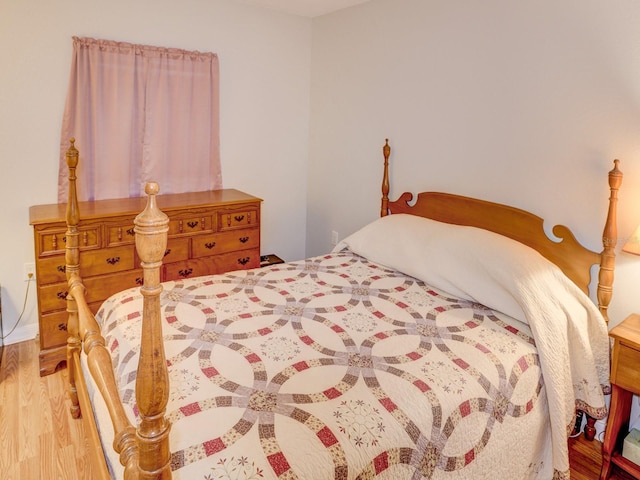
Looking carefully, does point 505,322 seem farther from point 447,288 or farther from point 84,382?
point 84,382

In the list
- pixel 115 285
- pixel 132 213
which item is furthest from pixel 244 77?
pixel 115 285

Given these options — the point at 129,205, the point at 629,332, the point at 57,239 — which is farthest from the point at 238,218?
the point at 629,332

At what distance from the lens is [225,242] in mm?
3402

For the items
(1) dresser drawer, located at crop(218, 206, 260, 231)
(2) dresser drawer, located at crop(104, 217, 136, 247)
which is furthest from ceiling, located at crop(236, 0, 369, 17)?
(2) dresser drawer, located at crop(104, 217, 136, 247)

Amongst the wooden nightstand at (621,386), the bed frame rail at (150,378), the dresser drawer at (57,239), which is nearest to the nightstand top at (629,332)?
the wooden nightstand at (621,386)

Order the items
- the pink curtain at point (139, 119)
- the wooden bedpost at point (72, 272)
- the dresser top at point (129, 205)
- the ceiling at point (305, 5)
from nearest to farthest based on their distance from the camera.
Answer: the wooden bedpost at point (72, 272) → the dresser top at point (129, 205) → the pink curtain at point (139, 119) → the ceiling at point (305, 5)

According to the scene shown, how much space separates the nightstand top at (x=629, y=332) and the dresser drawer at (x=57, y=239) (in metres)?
2.78

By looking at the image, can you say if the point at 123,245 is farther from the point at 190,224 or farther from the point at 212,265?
the point at 212,265

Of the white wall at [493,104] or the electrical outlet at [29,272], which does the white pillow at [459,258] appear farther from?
the electrical outlet at [29,272]

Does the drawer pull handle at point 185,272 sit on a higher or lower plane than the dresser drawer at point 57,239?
lower

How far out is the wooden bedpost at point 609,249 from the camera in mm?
2041

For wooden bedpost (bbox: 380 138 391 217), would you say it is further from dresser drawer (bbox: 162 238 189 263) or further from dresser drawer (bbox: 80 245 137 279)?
dresser drawer (bbox: 80 245 137 279)

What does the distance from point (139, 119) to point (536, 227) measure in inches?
108

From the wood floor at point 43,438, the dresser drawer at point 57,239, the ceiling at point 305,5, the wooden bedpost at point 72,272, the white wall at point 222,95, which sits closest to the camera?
the wood floor at point 43,438
